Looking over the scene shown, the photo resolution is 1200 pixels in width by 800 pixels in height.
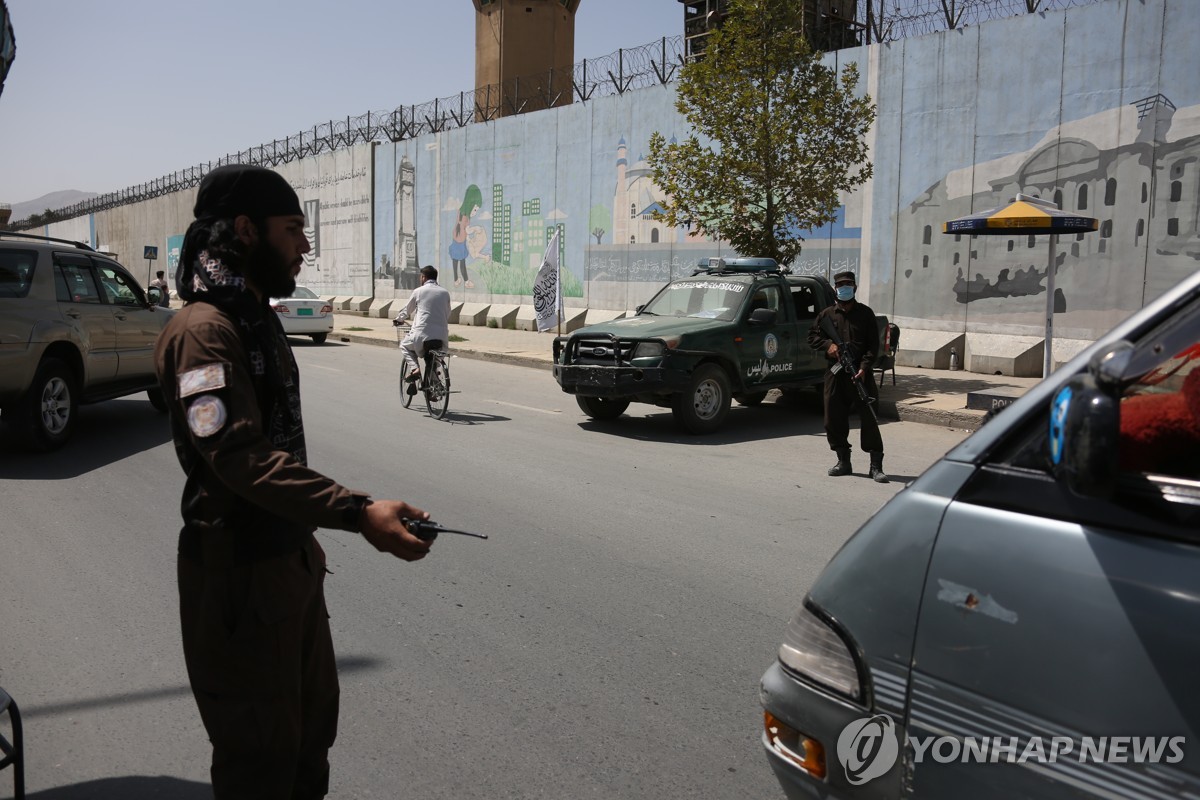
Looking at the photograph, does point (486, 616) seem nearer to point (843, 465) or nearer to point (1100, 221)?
point (843, 465)

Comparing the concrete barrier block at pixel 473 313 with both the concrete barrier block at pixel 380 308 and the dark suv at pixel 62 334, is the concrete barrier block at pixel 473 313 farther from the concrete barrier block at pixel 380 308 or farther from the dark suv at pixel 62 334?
the dark suv at pixel 62 334

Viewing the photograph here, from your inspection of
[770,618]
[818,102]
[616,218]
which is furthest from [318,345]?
[770,618]

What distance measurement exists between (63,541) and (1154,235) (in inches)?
582

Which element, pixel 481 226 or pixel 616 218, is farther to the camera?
pixel 481 226

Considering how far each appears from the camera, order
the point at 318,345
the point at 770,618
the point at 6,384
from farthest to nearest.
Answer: the point at 318,345 → the point at 6,384 → the point at 770,618

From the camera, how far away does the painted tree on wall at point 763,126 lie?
14367 mm

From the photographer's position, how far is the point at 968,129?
16984 mm

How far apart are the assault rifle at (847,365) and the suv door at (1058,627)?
6.99m

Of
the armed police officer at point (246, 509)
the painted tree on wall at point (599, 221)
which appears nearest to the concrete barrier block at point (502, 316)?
the painted tree on wall at point (599, 221)

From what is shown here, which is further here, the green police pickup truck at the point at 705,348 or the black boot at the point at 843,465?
the green police pickup truck at the point at 705,348

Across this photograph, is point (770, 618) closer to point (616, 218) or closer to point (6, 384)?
point (6, 384)

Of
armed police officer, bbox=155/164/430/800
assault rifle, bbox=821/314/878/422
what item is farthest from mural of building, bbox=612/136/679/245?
armed police officer, bbox=155/164/430/800

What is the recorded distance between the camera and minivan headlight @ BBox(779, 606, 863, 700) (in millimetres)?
2084

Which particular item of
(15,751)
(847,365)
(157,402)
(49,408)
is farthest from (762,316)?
(15,751)
